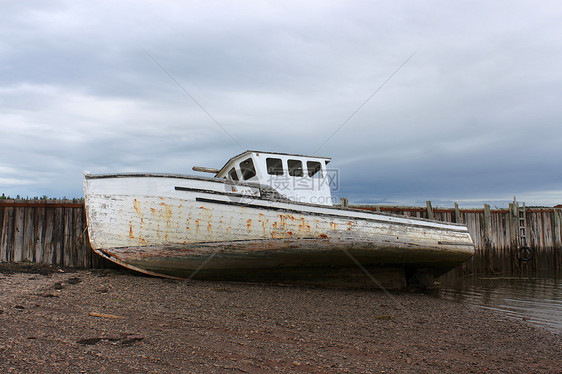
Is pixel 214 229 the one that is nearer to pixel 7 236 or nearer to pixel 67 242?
pixel 67 242

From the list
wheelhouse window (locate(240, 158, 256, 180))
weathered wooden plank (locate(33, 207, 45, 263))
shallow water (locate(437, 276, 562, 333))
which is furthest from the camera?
wheelhouse window (locate(240, 158, 256, 180))

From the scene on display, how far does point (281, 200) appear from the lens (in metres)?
8.23

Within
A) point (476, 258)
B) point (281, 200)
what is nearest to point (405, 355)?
point (281, 200)

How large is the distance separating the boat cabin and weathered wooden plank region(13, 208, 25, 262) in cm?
505

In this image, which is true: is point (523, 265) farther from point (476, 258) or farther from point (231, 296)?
point (231, 296)

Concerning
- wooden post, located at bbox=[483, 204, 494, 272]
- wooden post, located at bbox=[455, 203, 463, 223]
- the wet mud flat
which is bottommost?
the wet mud flat

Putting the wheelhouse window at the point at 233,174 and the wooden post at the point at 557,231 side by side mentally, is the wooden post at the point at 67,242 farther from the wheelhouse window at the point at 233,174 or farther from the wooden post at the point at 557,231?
the wooden post at the point at 557,231

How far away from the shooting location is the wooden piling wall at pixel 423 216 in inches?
359

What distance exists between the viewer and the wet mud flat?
3.73m

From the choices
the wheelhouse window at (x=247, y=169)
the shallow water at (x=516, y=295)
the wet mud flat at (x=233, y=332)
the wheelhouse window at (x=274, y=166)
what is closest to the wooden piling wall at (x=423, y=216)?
the wet mud flat at (x=233, y=332)

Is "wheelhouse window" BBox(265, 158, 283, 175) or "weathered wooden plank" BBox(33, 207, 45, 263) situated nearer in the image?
"weathered wooden plank" BBox(33, 207, 45, 263)

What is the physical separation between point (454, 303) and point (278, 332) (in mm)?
5448

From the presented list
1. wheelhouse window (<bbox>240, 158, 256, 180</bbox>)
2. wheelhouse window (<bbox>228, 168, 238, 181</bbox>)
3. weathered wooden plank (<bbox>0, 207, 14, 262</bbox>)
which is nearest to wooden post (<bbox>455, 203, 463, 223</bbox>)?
wheelhouse window (<bbox>240, 158, 256, 180</bbox>)

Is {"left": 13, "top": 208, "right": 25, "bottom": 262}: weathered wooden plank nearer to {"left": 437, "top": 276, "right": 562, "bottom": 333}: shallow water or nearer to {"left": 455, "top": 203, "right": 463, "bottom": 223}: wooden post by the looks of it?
{"left": 437, "top": 276, "right": 562, "bottom": 333}: shallow water
